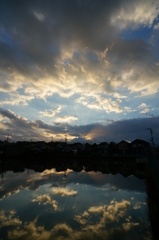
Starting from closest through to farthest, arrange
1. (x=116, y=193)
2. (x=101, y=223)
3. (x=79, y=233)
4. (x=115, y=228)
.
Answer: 1. (x=79, y=233)
2. (x=115, y=228)
3. (x=101, y=223)
4. (x=116, y=193)

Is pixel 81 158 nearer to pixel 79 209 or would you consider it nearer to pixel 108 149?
pixel 108 149

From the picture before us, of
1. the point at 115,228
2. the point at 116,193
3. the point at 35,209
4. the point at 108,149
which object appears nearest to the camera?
the point at 115,228

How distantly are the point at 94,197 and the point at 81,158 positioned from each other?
159 feet

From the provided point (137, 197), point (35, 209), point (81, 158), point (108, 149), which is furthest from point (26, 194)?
point (108, 149)

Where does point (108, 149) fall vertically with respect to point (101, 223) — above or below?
above

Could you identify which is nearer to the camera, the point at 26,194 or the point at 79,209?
the point at 79,209

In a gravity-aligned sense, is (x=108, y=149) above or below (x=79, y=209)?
above


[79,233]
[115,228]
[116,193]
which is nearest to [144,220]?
[115,228]

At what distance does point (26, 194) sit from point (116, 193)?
10683 millimetres

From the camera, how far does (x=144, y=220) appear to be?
11453mm

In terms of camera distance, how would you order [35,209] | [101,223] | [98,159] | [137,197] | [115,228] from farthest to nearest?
[98,159]
[137,197]
[35,209]
[101,223]
[115,228]

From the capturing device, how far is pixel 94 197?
1731 cm

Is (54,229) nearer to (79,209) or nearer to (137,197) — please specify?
(79,209)

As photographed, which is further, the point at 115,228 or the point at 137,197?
the point at 137,197
